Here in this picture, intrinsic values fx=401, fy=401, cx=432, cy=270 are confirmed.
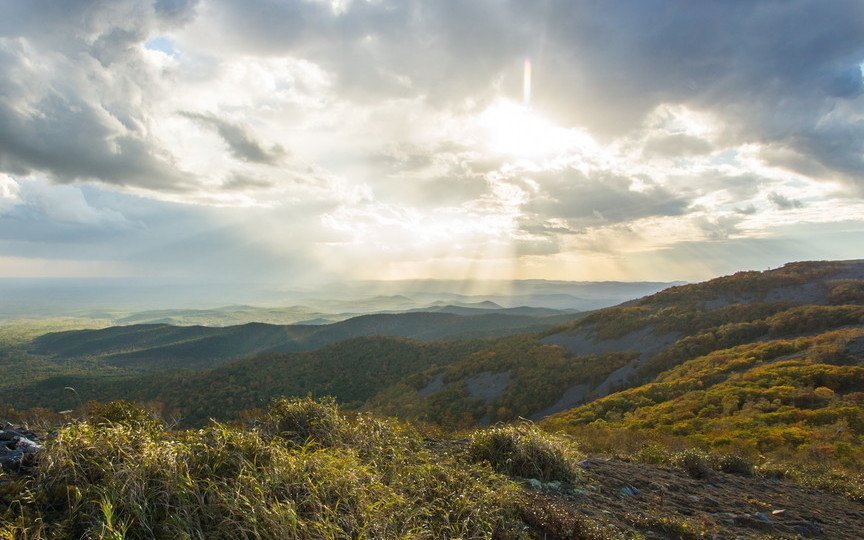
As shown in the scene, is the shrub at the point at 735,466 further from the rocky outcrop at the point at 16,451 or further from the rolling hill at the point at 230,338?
the rolling hill at the point at 230,338

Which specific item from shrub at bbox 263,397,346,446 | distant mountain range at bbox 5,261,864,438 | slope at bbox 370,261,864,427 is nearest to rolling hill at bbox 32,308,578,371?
distant mountain range at bbox 5,261,864,438

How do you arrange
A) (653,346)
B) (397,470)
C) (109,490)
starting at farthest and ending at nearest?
(653,346), (397,470), (109,490)

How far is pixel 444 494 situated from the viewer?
5.88 meters

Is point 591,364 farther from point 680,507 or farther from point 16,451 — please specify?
point 16,451

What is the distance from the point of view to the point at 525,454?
8.37m

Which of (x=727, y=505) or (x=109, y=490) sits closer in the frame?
(x=109, y=490)

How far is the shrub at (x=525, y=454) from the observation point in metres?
8.26

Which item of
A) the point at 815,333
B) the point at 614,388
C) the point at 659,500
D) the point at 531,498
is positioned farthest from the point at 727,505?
the point at 815,333

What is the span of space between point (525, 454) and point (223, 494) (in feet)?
19.8

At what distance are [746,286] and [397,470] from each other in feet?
204

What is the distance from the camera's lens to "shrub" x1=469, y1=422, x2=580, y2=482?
27.1 feet

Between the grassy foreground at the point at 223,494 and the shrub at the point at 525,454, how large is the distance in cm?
185

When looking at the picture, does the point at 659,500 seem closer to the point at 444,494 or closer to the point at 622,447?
the point at 444,494

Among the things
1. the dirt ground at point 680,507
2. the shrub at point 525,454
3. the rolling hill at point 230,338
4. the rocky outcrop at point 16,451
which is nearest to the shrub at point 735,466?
the dirt ground at point 680,507
